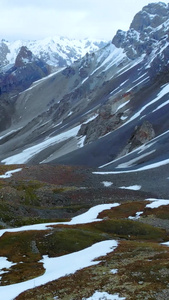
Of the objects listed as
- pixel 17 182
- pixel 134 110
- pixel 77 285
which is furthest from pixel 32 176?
pixel 134 110

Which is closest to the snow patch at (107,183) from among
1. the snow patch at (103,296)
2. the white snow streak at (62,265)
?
the white snow streak at (62,265)

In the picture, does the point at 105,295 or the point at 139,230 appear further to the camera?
the point at 139,230

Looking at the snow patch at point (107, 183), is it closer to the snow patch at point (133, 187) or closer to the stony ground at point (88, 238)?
the stony ground at point (88, 238)

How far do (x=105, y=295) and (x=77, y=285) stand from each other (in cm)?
377

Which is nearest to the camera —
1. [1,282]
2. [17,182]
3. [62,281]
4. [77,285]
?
[77,285]

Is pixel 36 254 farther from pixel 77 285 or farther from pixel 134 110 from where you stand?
pixel 134 110

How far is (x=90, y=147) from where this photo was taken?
144 metres

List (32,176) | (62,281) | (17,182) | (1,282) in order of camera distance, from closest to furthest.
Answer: (62,281) → (1,282) → (17,182) → (32,176)

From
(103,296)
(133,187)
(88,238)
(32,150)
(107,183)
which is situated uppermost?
(32,150)

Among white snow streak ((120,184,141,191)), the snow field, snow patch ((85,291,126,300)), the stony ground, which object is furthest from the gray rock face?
snow patch ((85,291,126,300))

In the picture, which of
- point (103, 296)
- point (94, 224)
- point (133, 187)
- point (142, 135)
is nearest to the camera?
point (103, 296)

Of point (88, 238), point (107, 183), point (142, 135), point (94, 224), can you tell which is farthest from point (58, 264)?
point (142, 135)

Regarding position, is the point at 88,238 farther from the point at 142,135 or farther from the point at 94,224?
the point at 142,135

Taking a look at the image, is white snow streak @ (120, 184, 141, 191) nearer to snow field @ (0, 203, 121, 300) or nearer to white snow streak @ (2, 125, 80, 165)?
snow field @ (0, 203, 121, 300)
